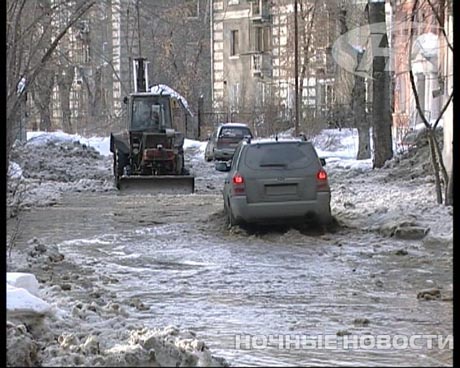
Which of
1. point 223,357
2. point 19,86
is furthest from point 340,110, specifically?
point 223,357

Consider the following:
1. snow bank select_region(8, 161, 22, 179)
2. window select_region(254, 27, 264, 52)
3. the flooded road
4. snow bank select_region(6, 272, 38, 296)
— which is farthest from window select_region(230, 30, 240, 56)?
snow bank select_region(6, 272, 38, 296)

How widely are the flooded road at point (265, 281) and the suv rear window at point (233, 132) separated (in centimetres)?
1688

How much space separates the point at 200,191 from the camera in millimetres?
20469

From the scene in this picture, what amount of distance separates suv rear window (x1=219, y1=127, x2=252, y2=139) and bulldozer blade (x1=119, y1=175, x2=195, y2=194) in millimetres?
12480

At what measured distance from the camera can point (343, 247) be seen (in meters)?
11.5

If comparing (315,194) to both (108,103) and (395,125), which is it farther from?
(108,103)

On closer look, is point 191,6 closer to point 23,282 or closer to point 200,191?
point 200,191

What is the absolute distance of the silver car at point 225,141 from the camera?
31.8 meters

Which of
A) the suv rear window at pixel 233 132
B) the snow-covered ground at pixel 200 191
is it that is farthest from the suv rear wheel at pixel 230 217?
the suv rear window at pixel 233 132

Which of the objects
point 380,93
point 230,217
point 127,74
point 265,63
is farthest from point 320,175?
point 265,63

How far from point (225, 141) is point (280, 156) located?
1974cm

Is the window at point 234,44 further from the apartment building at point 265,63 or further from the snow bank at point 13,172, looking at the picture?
the snow bank at point 13,172

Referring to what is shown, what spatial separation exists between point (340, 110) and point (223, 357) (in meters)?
31.4

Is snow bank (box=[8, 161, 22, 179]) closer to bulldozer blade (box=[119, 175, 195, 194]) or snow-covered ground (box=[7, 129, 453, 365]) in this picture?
snow-covered ground (box=[7, 129, 453, 365])
